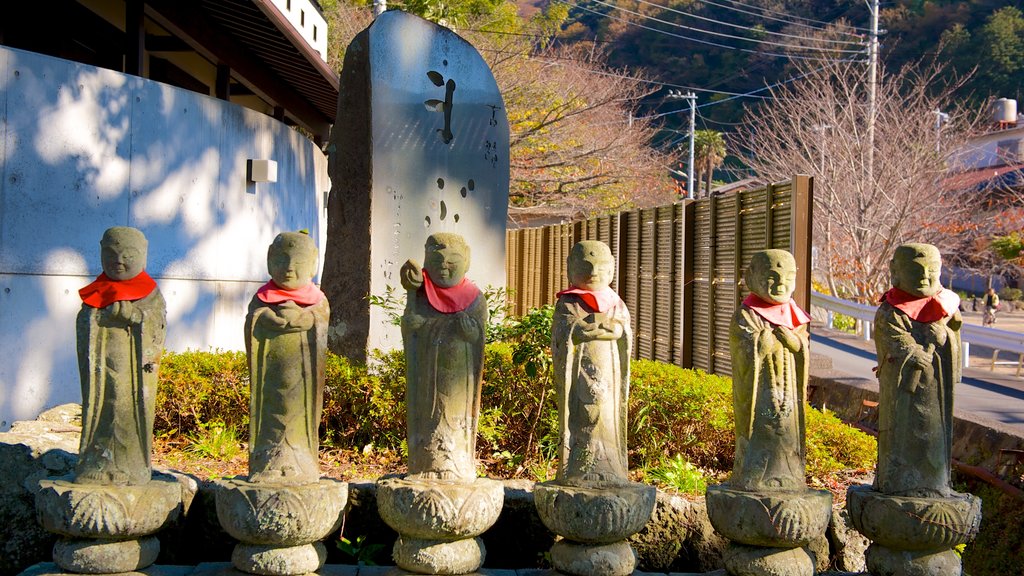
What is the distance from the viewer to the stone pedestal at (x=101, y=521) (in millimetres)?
4059

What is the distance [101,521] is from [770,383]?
302 cm

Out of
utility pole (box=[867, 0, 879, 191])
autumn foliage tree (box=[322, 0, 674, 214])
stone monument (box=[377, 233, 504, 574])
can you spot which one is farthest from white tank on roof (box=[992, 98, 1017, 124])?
stone monument (box=[377, 233, 504, 574])

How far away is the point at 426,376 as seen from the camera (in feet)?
13.9

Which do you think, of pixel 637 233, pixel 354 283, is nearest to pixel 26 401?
pixel 354 283

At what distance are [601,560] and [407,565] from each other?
33.6 inches

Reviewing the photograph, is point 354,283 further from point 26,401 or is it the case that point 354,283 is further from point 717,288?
point 717,288

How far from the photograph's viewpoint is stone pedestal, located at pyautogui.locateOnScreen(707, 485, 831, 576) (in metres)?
4.11

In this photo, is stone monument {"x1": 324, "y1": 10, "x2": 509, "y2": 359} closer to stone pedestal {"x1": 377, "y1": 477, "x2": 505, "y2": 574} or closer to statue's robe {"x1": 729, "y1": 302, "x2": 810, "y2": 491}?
stone pedestal {"x1": 377, "y1": 477, "x2": 505, "y2": 574}

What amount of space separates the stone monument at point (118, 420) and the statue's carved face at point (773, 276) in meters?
2.80

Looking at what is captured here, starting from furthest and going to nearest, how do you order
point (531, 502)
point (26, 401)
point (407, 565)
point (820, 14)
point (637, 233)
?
1. point (820, 14)
2. point (637, 233)
3. point (26, 401)
4. point (531, 502)
5. point (407, 565)

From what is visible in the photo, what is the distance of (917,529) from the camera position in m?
4.18

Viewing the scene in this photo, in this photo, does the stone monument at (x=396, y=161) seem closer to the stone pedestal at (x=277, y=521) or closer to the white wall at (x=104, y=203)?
the white wall at (x=104, y=203)

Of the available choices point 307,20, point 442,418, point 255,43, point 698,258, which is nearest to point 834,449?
point 442,418

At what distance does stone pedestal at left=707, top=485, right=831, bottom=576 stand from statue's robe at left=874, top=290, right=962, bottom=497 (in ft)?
1.37
